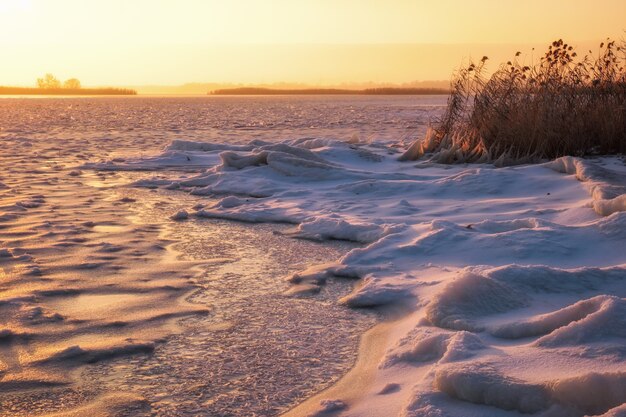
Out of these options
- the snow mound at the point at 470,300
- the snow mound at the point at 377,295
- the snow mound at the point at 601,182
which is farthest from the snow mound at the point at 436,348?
the snow mound at the point at 601,182

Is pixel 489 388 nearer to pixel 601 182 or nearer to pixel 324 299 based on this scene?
pixel 324 299

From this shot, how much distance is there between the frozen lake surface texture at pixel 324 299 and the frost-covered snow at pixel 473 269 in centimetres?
1

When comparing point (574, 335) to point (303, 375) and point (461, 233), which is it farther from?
point (461, 233)

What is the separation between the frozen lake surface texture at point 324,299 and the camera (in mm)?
2412

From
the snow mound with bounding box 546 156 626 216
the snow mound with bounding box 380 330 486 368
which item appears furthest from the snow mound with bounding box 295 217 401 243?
the snow mound with bounding box 380 330 486 368

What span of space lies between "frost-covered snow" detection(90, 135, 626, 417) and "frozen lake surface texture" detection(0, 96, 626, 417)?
11 mm

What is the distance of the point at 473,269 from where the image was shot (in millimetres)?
3781

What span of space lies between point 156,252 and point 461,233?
219 centimetres

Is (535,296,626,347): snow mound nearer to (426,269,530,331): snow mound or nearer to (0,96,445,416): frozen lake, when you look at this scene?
(426,269,530,331): snow mound

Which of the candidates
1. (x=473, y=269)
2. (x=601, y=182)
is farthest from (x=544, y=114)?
(x=473, y=269)

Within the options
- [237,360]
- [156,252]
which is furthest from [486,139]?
[237,360]

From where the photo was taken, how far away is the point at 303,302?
145 inches

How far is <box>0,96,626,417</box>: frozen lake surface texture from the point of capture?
7.91 ft

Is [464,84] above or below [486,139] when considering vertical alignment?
above
